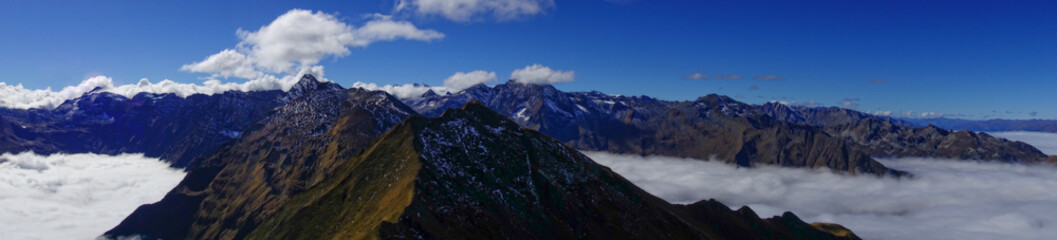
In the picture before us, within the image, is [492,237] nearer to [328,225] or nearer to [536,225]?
[536,225]

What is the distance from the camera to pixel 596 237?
19938 cm

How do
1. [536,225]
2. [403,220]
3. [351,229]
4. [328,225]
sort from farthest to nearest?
[536,225], [328,225], [351,229], [403,220]

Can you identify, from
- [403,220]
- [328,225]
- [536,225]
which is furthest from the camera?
[536,225]

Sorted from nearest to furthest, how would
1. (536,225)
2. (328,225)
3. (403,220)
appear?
(403,220) < (328,225) < (536,225)

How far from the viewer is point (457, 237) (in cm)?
16262

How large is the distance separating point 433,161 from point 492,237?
139ft

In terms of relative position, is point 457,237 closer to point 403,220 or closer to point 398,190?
point 403,220

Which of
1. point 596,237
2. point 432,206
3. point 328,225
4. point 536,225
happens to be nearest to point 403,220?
point 432,206

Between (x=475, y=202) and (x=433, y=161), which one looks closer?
(x=475, y=202)

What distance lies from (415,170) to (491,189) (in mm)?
29490

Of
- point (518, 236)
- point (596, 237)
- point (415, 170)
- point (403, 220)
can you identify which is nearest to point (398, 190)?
point (415, 170)

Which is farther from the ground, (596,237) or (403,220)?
(403,220)

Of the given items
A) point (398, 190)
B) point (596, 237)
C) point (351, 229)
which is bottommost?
point (596, 237)

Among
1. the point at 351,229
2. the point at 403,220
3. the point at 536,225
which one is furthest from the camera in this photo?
the point at 536,225
